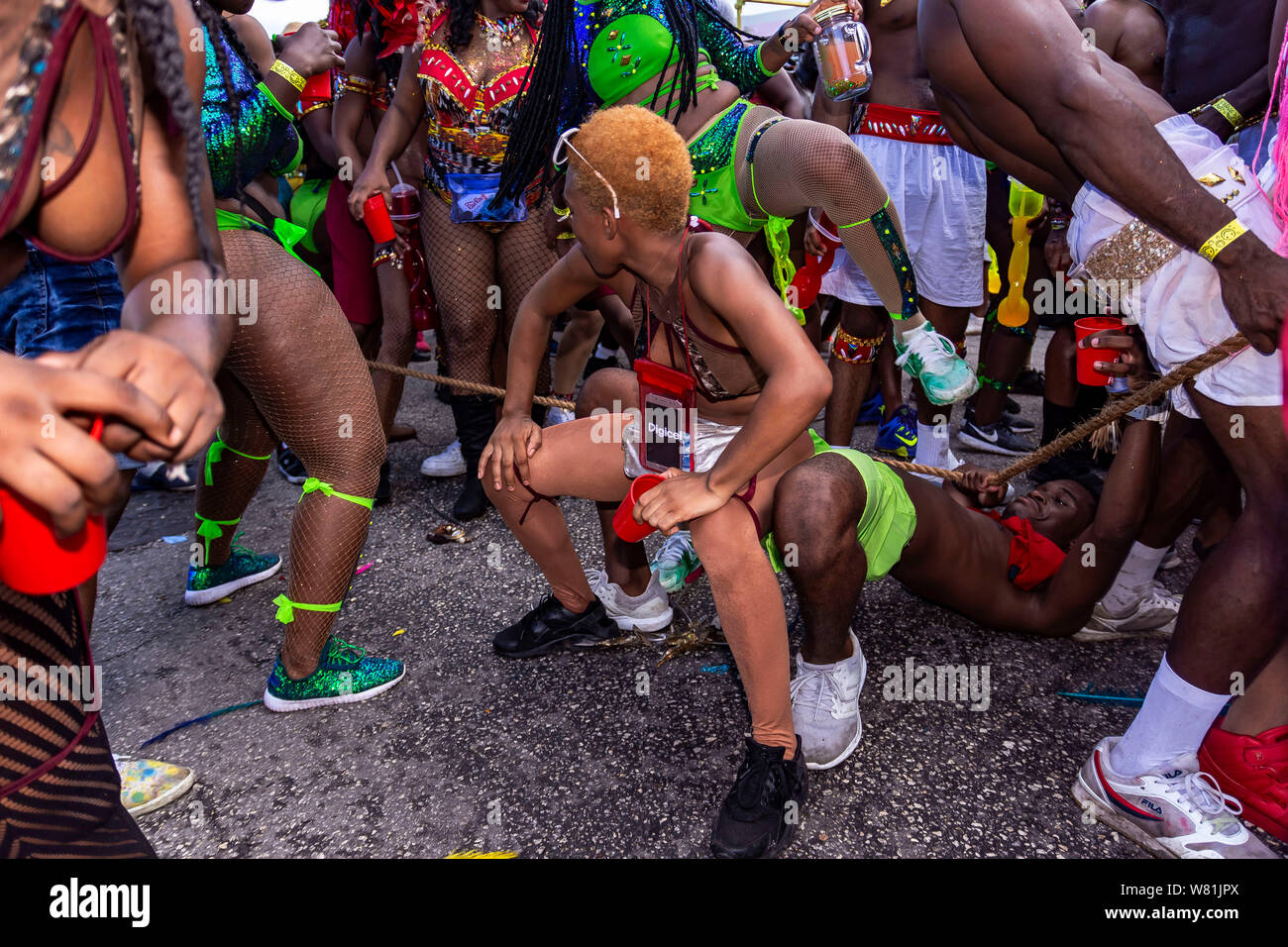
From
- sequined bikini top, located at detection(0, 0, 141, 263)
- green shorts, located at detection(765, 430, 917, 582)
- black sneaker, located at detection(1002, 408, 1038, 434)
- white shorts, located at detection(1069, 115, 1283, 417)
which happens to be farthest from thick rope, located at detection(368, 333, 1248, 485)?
black sneaker, located at detection(1002, 408, 1038, 434)

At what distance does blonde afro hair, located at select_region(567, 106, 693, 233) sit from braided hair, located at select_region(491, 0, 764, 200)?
41.4 inches

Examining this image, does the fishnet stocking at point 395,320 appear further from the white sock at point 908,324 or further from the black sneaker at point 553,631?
the white sock at point 908,324

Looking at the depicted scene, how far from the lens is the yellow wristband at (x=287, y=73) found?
241 centimetres

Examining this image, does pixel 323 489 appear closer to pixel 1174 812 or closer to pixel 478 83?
pixel 478 83

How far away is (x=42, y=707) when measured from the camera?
1126mm

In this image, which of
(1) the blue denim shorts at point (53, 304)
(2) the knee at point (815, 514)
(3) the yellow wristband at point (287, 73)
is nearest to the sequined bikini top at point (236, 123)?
(3) the yellow wristband at point (287, 73)

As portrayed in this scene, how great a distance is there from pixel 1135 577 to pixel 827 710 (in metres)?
1.17

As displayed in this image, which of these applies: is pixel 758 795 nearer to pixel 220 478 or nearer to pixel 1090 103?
pixel 1090 103

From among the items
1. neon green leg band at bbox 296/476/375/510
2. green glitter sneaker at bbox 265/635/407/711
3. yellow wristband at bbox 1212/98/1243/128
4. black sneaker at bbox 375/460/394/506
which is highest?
yellow wristband at bbox 1212/98/1243/128

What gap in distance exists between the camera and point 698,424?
7.95ft

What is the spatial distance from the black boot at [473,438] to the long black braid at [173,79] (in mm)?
2598

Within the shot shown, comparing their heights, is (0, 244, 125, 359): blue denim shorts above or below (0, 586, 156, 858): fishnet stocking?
above

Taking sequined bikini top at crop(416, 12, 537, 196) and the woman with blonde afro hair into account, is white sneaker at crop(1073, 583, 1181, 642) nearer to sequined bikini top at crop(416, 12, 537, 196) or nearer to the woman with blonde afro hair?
the woman with blonde afro hair

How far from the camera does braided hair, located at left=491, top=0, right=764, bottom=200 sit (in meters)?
2.94
